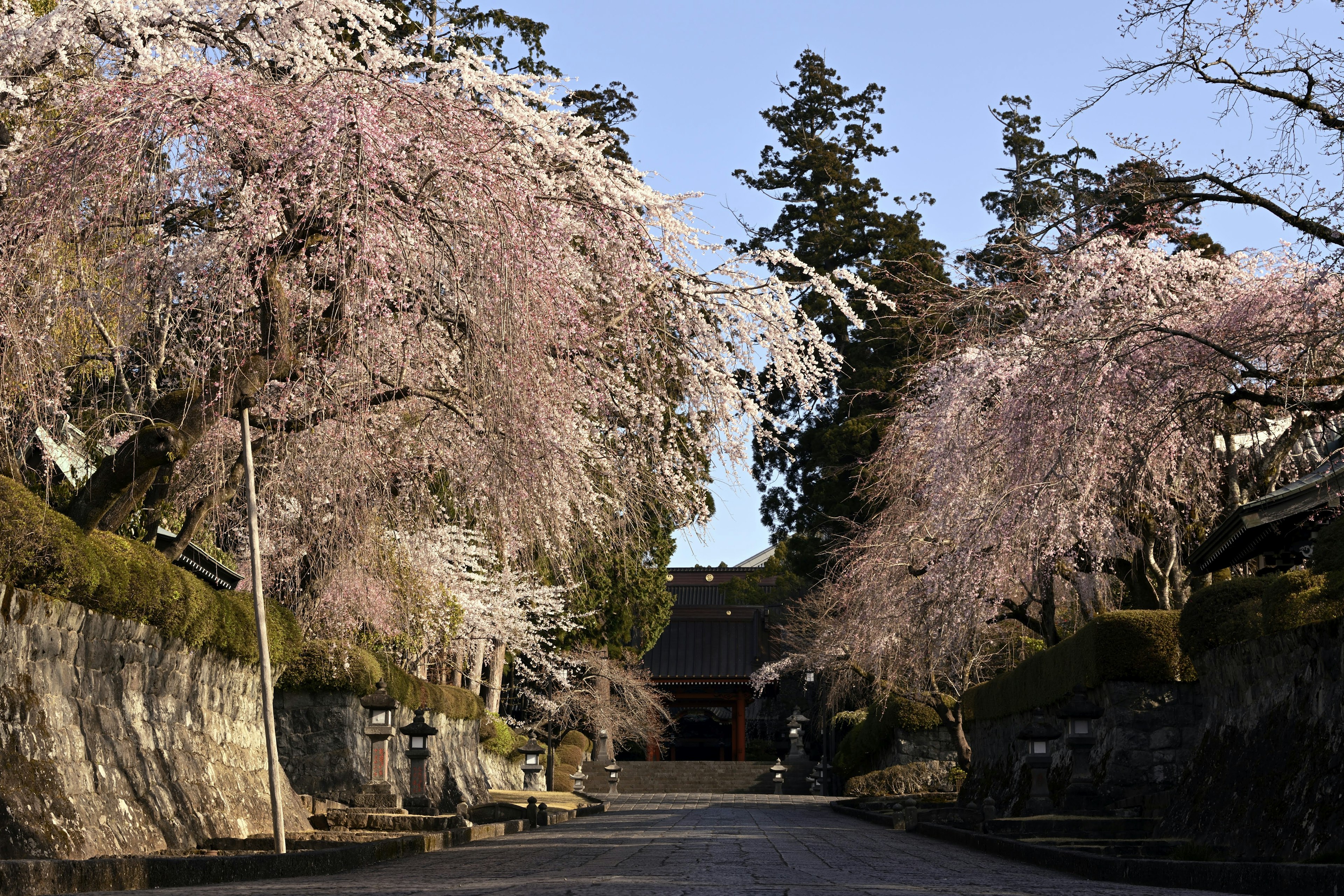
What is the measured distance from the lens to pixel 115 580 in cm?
1077

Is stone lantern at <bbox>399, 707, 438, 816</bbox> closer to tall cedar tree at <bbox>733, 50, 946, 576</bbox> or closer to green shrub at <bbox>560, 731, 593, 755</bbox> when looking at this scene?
tall cedar tree at <bbox>733, 50, 946, 576</bbox>

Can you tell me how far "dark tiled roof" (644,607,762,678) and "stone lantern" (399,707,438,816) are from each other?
2747 centimetres

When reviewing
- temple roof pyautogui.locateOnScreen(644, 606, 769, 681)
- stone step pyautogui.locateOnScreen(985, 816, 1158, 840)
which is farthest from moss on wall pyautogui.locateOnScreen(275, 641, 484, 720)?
temple roof pyautogui.locateOnScreen(644, 606, 769, 681)

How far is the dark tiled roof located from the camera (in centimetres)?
4681

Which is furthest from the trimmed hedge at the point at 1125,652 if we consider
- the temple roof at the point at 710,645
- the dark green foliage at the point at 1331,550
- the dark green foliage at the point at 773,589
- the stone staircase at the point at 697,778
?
the temple roof at the point at 710,645

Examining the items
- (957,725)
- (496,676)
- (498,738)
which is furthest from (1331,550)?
(496,676)

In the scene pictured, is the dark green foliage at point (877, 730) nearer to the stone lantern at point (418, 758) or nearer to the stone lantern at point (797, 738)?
the stone lantern at point (797, 738)

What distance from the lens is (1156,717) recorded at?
15.7 metres

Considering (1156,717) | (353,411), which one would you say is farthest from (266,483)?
(1156,717)

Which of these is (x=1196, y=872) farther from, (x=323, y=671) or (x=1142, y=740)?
(x=323, y=671)

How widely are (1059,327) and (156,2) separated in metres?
9.84

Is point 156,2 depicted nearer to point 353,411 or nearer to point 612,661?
point 353,411

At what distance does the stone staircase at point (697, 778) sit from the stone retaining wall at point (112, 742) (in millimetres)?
30047

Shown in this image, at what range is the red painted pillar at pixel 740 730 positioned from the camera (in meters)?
47.4
